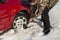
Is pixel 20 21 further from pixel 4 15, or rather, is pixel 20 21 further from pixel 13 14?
pixel 4 15

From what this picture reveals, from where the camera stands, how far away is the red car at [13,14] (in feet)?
32.2

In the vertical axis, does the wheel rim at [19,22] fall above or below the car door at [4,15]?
below

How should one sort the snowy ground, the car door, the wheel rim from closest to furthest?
the snowy ground, the car door, the wheel rim

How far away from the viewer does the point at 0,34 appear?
1031cm


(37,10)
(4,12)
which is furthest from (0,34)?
(37,10)

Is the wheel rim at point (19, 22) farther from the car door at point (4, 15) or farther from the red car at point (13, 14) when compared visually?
the car door at point (4, 15)

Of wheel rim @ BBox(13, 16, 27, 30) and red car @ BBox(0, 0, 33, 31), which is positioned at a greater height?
red car @ BBox(0, 0, 33, 31)

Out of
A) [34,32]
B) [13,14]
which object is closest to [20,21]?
[13,14]

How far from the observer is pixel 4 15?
9.86m

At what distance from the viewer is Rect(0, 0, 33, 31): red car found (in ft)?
32.2

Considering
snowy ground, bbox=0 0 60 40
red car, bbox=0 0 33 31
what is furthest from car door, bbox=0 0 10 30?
snowy ground, bbox=0 0 60 40

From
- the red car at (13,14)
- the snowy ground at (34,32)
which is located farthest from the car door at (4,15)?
the snowy ground at (34,32)

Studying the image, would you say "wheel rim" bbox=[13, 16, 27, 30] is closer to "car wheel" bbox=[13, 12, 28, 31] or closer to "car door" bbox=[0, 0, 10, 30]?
"car wheel" bbox=[13, 12, 28, 31]

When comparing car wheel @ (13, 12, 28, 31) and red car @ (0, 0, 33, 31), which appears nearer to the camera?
red car @ (0, 0, 33, 31)
